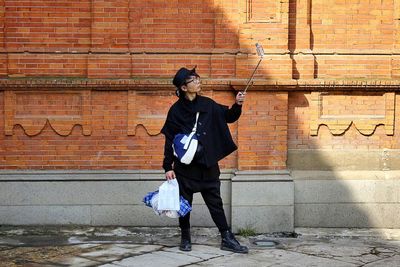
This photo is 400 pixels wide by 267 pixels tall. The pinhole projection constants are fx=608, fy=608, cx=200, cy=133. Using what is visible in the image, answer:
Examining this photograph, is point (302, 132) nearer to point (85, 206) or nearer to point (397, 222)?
point (397, 222)

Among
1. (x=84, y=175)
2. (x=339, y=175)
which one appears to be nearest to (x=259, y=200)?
(x=339, y=175)

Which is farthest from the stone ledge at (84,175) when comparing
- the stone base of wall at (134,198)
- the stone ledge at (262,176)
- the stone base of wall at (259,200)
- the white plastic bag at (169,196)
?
the white plastic bag at (169,196)

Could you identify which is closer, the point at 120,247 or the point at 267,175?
the point at 120,247

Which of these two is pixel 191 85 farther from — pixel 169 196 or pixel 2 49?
pixel 2 49

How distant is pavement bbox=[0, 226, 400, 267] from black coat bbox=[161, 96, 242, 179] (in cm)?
104

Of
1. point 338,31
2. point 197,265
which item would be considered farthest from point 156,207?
point 338,31

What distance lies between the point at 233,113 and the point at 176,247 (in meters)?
1.78

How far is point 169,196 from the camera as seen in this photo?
6.75 metres

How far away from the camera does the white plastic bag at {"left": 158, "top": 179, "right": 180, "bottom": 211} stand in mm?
6715

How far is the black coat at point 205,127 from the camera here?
683 cm

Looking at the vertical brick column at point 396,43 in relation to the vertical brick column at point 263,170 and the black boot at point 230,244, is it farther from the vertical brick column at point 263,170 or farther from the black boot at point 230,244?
the black boot at point 230,244

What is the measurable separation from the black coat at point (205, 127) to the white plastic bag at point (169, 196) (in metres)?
0.20

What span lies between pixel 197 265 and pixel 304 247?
1.62m

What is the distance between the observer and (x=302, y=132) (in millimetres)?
8375
